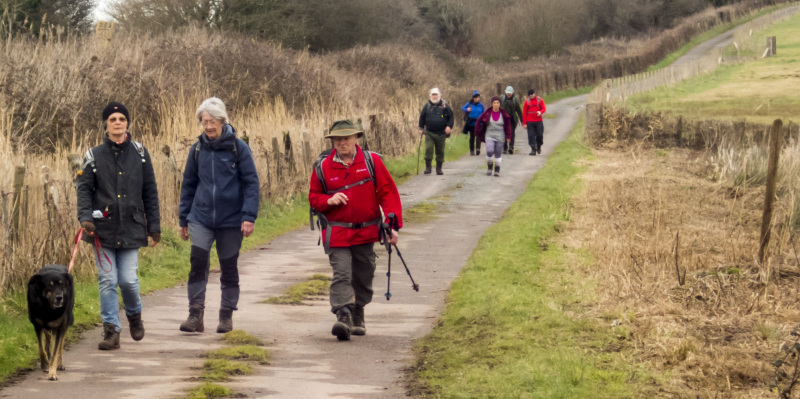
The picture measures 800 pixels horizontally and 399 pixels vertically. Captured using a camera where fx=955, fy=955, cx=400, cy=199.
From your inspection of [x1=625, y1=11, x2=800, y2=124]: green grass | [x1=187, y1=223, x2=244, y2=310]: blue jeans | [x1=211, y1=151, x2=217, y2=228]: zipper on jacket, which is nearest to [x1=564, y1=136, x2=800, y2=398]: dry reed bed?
[x1=187, y1=223, x2=244, y2=310]: blue jeans

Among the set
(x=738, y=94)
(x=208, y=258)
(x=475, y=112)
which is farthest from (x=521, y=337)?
(x=738, y=94)

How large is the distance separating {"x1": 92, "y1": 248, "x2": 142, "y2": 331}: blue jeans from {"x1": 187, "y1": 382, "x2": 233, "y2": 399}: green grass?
153 cm

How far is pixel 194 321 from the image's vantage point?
8.50 metres

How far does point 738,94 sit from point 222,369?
35.4 meters

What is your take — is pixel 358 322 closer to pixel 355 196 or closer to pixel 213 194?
pixel 355 196

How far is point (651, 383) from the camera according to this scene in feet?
22.5

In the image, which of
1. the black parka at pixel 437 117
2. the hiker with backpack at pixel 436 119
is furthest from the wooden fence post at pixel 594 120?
the black parka at pixel 437 117

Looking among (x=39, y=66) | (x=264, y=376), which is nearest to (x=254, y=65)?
(x=39, y=66)

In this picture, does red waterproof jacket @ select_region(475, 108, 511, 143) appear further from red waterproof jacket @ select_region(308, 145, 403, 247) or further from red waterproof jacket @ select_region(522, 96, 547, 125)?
red waterproof jacket @ select_region(308, 145, 403, 247)

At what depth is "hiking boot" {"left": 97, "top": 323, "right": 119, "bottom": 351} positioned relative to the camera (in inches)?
310

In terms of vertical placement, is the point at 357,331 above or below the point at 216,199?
below

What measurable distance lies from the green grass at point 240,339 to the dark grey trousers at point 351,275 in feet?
2.43

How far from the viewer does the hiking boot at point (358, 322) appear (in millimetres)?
8766

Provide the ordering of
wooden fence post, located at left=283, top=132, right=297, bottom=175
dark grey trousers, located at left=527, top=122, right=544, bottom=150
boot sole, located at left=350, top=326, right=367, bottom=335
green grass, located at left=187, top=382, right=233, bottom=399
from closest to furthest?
green grass, located at left=187, top=382, right=233, bottom=399, boot sole, located at left=350, top=326, right=367, bottom=335, wooden fence post, located at left=283, top=132, right=297, bottom=175, dark grey trousers, located at left=527, top=122, right=544, bottom=150
